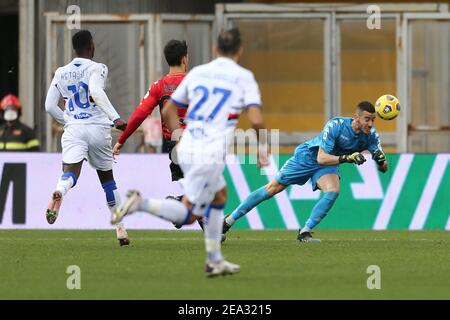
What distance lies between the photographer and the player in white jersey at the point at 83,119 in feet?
48.4

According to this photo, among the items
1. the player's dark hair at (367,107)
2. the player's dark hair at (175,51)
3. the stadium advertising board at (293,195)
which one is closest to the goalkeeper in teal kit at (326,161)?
the player's dark hair at (367,107)

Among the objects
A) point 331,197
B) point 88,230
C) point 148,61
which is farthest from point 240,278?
point 148,61

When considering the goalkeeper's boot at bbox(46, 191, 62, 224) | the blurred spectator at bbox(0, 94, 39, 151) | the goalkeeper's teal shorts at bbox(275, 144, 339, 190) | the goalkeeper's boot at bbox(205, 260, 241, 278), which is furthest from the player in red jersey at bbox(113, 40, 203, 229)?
the blurred spectator at bbox(0, 94, 39, 151)

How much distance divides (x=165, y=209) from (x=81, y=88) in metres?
4.05

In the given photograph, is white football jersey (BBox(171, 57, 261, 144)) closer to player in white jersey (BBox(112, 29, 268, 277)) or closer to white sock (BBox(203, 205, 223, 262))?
player in white jersey (BBox(112, 29, 268, 277))

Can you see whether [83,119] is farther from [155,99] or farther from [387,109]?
[387,109]

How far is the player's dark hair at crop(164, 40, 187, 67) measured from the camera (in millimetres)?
14562

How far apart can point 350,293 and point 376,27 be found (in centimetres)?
1589

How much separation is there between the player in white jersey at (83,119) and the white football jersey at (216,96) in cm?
355

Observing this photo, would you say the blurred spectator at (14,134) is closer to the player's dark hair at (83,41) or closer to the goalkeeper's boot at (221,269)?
the player's dark hair at (83,41)

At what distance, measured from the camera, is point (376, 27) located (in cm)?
2583

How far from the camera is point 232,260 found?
517 inches

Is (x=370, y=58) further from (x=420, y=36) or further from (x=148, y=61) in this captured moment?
(x=148, y=61)

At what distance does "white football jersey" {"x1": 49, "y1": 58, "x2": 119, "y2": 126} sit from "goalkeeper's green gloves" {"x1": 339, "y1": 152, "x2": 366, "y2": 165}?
2673 mm
